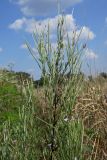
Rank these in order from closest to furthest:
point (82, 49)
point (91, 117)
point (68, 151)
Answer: point (68, 151) → point (82, 49) → point (91, 117)

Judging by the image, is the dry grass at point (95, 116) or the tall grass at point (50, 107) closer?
the tall grass at point (50, 107)

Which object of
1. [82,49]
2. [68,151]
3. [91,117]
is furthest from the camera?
[91,117]

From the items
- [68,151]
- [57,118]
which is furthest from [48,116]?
[68,151]

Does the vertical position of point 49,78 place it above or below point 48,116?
above

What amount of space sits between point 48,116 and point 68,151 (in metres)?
0.46

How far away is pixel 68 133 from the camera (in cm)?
498

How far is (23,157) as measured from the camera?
5.22m

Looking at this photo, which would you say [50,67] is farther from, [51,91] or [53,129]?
[53,129]

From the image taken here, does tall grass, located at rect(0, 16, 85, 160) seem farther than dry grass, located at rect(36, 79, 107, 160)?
No

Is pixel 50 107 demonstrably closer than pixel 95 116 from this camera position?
Yes

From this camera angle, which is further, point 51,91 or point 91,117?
point 91,117

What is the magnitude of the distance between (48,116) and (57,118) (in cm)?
9

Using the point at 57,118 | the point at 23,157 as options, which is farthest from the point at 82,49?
the point at 23,157

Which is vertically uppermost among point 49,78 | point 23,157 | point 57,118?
point 49,78
